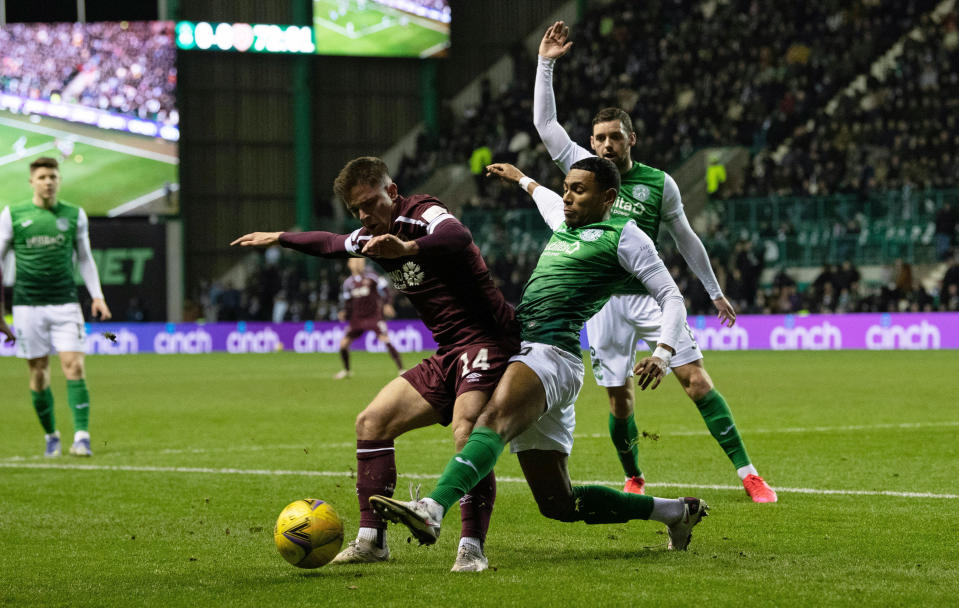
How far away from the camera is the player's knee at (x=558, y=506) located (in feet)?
19.1

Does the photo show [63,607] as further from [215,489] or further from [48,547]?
[215,489]

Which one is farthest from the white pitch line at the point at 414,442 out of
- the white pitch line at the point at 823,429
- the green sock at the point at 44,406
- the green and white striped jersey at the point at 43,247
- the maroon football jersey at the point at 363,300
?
the maroon football jersey at the point at 363,300

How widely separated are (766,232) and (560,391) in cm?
2343

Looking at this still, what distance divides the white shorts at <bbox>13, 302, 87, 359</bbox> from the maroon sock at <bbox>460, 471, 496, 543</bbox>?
5994 mm

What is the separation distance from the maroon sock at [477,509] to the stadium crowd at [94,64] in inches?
1314

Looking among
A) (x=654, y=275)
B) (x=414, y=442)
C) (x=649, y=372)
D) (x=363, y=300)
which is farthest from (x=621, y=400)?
(x=363, y=300)

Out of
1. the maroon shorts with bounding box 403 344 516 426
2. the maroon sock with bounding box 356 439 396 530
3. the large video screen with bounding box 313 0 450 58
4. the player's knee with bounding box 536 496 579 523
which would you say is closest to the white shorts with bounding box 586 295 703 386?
the player's knee with bounding box 536 496 579 523

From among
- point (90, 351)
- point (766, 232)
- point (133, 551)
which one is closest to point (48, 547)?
point (133, 551)

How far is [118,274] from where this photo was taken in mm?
39688

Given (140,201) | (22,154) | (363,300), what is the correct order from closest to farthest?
(363,300) → (22,154) → (140,201)

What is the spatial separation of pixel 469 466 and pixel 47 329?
6.60m

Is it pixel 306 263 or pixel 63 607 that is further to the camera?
pixel 306 263

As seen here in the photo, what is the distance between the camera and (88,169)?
3734 cm

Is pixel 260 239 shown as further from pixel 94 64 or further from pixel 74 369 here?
pixel 94 64
